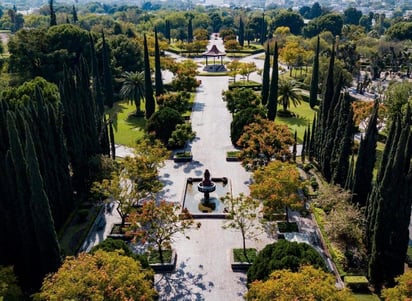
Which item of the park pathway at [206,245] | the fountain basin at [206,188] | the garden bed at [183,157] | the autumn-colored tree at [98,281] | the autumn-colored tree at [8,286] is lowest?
the park pathway at [206,245]

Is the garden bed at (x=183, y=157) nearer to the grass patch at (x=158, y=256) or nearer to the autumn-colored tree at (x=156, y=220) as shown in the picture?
the grass patch at (x=158, y=256)

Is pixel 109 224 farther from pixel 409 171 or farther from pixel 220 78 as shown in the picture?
pixel 220 78

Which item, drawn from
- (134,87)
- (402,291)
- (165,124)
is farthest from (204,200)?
(134,87)

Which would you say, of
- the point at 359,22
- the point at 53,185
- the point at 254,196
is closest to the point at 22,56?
the point at 53,185

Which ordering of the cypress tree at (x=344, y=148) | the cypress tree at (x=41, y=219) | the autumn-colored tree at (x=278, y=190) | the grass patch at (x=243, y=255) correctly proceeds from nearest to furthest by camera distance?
the cypress tree at (x=41, y=219)
the grass patch at (x=243, y=255)
the autumn-colored tree at (x=278, y=190)
the cypress tree at (x=344, y=148)

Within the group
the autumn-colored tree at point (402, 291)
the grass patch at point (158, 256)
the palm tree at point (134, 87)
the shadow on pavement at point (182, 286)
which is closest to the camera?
the autumn-colored tree at point (402, 291)

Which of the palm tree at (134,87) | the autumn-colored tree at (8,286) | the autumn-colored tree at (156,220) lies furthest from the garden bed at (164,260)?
the palm tree at (134,87)

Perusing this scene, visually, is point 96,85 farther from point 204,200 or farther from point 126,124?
point 204,200
